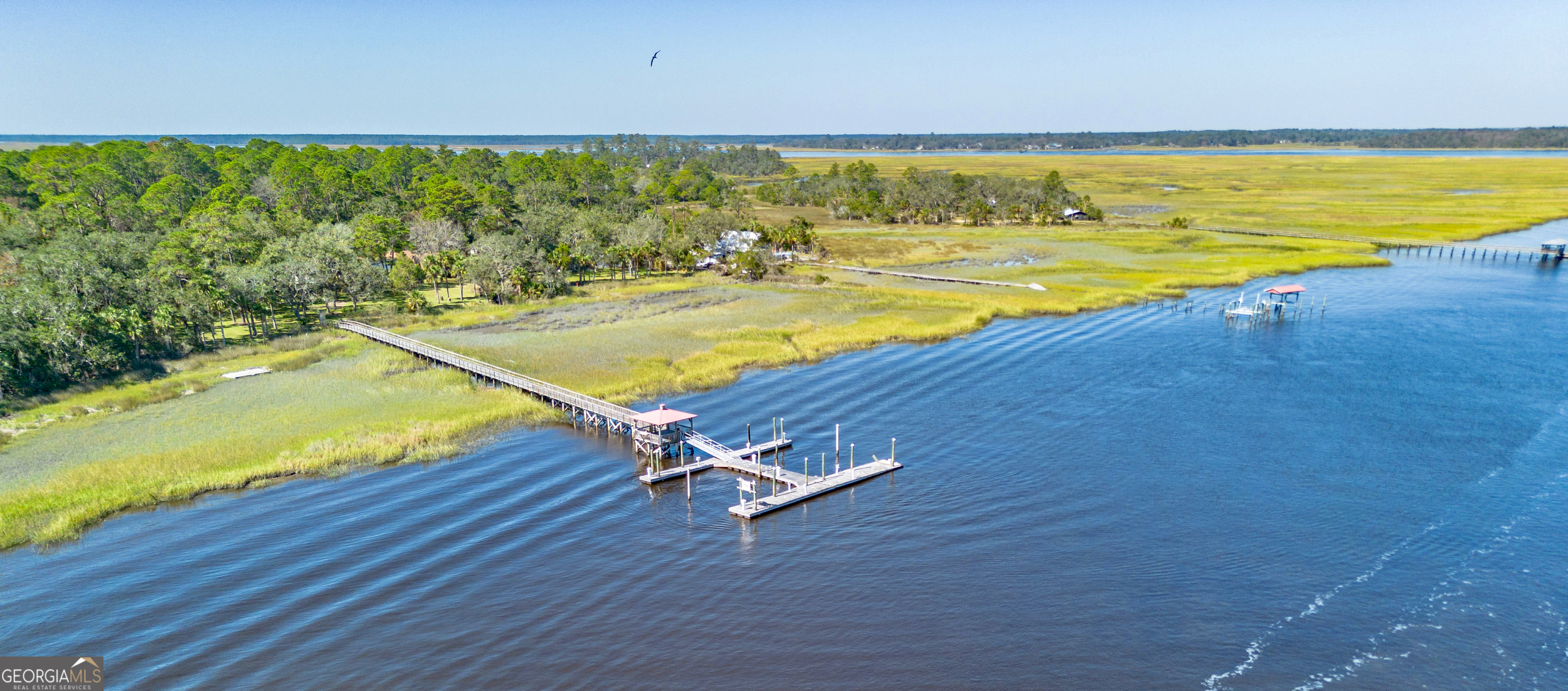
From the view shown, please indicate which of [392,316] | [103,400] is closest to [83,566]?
[103,400]

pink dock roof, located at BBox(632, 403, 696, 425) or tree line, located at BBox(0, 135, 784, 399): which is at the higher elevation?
tree line, located at BBox(0, 135, 784, 399)

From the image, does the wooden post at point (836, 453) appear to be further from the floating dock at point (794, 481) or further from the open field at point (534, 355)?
the open field at point (534, 355)

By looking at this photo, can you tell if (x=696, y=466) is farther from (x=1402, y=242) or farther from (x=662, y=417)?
(x=1402, y=242)

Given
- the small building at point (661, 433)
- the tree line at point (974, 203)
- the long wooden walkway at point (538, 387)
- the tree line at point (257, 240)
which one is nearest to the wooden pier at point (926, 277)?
the tree line at point (257, 240)

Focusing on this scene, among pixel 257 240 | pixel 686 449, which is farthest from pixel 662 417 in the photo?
pixel 257 240

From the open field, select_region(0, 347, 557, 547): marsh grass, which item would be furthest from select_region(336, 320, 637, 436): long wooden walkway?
the open field

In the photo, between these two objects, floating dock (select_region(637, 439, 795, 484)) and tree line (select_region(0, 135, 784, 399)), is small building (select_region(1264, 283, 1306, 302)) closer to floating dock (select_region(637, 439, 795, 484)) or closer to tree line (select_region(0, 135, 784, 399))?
floating dock (select_region(637, 439, 795, 484))

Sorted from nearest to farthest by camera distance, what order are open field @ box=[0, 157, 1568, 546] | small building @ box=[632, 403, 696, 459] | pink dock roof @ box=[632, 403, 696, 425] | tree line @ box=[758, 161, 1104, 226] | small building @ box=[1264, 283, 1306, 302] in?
open field @ box=[0, 157, 1568, 546]
pink dock roof @ box=[632, 403, 696, 425]
small building @ box=[632, 403, 696, 459]
small building @ box=[1264, 283, 1306, 302]
tree line @ box=[758, 161, 1104, 226]

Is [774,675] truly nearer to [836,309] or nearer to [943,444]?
[943,444]
